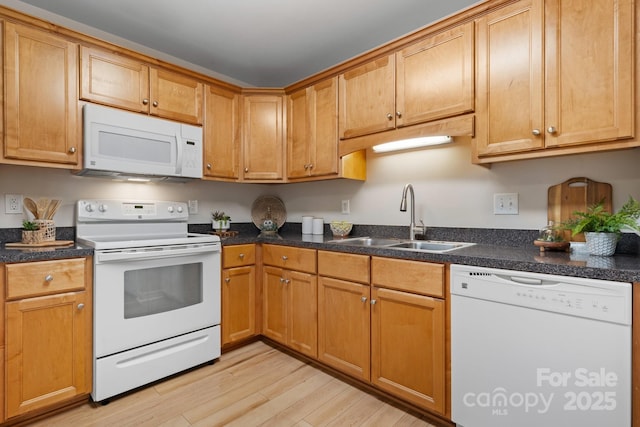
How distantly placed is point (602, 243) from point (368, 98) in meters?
1.53

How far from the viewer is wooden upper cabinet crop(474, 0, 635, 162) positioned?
137 centimetres

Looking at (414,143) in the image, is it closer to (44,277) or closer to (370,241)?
(370,241)

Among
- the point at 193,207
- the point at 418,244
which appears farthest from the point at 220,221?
Result: the point at 418,244

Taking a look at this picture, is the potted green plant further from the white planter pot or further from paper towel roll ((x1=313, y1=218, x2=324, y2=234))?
paper towel roll ((x1=313, y1=218, x2=324, y2=234))

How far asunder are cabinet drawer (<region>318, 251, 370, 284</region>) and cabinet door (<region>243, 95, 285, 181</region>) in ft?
3.32

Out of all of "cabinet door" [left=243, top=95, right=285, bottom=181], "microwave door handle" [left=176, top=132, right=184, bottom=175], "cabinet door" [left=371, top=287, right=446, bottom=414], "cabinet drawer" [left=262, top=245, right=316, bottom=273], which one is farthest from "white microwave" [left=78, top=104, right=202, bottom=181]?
"cabinet door" [left=371, top=287, right=446, bottom=414]

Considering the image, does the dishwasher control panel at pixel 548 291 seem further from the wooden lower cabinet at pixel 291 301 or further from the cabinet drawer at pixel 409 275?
the wooden lower cabinet at pixel 291 301

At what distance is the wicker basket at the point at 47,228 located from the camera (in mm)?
1907

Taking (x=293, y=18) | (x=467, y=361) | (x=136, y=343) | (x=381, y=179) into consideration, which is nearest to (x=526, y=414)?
(x=467, y=361)

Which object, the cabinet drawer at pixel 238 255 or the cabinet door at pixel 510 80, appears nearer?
the cabinet door at pixel 510 80

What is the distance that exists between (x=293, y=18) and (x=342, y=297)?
1866 millimetres

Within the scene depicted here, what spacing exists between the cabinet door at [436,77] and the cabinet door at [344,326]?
3.63 ft

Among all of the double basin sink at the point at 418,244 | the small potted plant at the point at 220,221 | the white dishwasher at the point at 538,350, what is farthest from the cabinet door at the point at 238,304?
the white dishwasher at the point at 538,350

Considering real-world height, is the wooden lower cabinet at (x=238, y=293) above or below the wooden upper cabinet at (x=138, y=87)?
below
